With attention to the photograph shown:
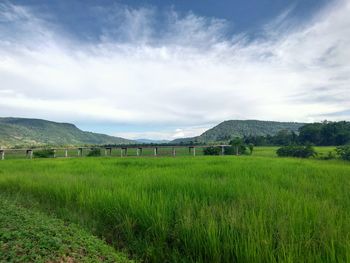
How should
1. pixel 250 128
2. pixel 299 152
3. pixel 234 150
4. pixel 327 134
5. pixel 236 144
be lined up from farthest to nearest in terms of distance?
pixel 250 128
pixel 327 134
pixel 236 144
pixel 234 150
pixel 299 152

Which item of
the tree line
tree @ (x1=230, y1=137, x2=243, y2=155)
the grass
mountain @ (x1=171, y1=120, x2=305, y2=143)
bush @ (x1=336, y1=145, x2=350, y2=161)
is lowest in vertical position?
the grass

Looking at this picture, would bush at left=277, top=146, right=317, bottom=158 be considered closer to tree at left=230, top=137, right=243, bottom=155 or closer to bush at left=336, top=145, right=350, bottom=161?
bush at left=336, top=145, right=350, bottom=161

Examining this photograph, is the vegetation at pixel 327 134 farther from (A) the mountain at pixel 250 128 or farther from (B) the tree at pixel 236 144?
(A) the mountain at pixel 250 128

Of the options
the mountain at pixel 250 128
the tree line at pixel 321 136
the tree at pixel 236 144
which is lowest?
the tree at pixel 236 144

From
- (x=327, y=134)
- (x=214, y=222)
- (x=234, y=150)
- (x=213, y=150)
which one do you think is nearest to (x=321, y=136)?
(x=327, y=134)

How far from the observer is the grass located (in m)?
2.18

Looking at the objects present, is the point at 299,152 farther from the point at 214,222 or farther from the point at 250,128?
the point at 250,128

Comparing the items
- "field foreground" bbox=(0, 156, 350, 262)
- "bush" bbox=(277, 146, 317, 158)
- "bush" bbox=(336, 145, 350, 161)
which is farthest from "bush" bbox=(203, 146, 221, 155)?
"field foreground" bbox=(0, 156, 350, 262)

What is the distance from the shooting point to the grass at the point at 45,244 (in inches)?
85.9

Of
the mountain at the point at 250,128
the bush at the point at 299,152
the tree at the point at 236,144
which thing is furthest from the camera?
the mountain at the point at 250,128

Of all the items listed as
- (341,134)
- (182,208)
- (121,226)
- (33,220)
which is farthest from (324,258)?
(341,134)

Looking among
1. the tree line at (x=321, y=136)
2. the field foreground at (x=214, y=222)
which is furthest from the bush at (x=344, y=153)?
the tree line at (x=321, y=136)

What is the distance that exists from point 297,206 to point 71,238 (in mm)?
3033

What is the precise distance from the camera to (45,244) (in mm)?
2391
